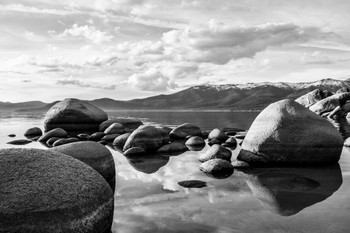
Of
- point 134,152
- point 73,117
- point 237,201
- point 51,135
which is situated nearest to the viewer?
point 237,201

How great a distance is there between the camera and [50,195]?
5156 millimetres

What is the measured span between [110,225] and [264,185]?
475 cm

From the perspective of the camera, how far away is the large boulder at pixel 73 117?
29380 mm

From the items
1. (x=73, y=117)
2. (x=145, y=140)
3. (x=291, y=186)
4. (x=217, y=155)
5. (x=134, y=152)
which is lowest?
(x=291, y=186)

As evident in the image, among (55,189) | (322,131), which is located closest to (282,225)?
Result: (55,189)

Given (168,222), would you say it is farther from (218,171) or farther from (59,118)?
(59,118)

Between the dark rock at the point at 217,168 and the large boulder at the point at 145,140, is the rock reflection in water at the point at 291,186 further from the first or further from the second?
the large boulder at the point at 145,140

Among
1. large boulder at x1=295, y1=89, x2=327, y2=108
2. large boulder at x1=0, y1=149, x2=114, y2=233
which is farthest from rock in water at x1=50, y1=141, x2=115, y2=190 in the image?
large boulder at x1=295, y1=89, x2=327, y2=108

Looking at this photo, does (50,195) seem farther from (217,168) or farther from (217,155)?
(217,155)

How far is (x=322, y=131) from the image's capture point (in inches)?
464

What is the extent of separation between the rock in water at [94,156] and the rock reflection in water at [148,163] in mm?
1783

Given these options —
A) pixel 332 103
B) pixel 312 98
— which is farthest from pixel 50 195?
pixel 312 98

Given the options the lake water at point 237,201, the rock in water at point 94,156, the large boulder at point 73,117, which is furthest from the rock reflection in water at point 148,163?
the large boulder at point 73,117

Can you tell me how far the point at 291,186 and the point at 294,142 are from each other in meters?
3.36
